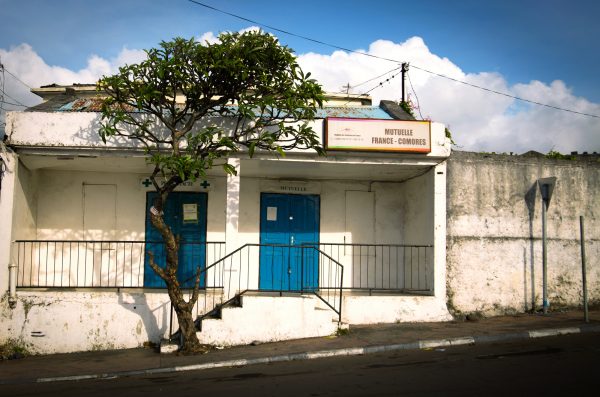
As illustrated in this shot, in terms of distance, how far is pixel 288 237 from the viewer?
39.9 feet

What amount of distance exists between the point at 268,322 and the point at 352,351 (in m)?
1.71

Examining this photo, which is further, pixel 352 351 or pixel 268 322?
pixel 268 322

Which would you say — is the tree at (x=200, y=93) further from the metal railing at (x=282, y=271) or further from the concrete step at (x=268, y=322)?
the metal railing at (x=282, y=271)

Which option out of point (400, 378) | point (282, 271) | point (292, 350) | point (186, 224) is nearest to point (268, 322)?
point (292, 350)

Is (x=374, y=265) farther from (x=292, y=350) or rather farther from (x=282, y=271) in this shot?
(x=292, y=350)

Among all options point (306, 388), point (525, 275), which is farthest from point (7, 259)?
point (525, 275)

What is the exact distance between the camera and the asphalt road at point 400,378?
582cm

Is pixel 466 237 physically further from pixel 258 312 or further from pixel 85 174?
pixel 85 174

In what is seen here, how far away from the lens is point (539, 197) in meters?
11.4

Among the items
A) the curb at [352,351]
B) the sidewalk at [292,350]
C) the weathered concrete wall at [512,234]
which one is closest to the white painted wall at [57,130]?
the sidewalk at [292,350]

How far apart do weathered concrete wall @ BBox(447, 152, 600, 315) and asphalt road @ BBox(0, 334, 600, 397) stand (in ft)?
8.89

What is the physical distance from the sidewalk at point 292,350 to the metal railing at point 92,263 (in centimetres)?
247

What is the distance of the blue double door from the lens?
11953 millimetres

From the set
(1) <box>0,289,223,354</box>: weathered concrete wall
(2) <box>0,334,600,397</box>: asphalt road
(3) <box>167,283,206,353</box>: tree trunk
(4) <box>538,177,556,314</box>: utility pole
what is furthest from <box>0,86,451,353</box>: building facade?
(4) <box>538,177,556,314</box>: utility pole
